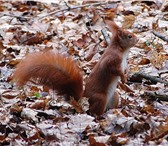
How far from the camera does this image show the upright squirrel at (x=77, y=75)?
393 centimetres

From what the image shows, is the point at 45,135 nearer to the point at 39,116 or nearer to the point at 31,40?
the point at 39,116

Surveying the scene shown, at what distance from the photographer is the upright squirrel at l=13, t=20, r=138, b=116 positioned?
3.93m

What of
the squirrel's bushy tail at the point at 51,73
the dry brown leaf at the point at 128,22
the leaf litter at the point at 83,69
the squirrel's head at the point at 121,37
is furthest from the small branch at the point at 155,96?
the dry brown leaf at the point at 128,22

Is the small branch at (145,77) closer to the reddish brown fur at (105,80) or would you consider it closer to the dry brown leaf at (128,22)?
the reddish brown fur at (105,80)

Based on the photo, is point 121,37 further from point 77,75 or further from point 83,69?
point 83,69

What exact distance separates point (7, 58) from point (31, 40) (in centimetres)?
80

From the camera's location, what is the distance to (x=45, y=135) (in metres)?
3.64

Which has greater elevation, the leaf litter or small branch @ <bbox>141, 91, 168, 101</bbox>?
small branch @ <bbox>141, 91, 168, 101</bbox>

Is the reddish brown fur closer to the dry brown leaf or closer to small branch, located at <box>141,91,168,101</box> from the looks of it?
small branch, located at <box>141,91,168,101</box>

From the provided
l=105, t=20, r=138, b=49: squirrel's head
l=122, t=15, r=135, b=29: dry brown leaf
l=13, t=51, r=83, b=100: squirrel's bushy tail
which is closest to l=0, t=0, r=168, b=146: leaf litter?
l=122, t=15, r=135, b=29: dry brown leaf

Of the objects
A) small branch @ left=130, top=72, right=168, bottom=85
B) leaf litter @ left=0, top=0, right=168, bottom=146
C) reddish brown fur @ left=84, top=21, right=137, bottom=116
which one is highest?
reddish brown fur @ left=84, top=21, right=137, bottom=116

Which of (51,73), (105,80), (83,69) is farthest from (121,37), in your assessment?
(83,69)

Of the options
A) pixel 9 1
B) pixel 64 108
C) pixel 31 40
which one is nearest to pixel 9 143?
pixel 64 108

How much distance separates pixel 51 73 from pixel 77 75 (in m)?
0.21
